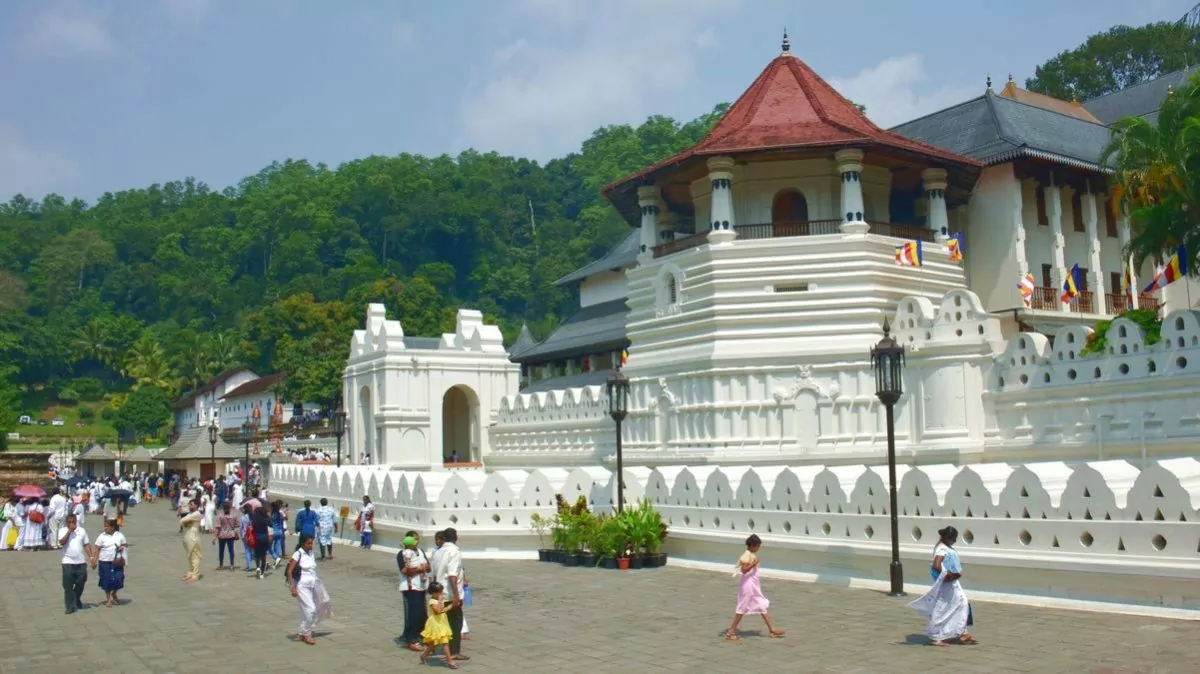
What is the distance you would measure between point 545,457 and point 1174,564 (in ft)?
72.4

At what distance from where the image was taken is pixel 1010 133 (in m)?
31.8

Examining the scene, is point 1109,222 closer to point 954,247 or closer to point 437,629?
point 954,247

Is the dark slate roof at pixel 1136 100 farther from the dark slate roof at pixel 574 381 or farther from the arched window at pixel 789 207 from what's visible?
the dark slate roof at pixel 574 381

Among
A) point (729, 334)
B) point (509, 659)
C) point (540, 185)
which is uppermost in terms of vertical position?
point (540, 185)

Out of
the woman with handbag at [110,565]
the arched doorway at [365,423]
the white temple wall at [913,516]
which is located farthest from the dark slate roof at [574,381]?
the woman with handbag at [110,565]

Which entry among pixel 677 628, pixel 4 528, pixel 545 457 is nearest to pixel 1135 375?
pixel 677 628

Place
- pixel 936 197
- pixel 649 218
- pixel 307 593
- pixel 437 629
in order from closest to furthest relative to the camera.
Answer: pixel 437 629, pixel 307 593, pixel 936 197, pixel 649 218

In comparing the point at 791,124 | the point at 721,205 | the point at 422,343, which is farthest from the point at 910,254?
the point at 422,343

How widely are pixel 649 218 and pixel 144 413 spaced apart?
67.5 metres

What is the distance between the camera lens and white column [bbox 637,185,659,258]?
2905cm

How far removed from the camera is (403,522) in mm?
22766

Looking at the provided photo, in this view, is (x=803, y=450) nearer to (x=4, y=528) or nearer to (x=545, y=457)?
(x=545, y=457)

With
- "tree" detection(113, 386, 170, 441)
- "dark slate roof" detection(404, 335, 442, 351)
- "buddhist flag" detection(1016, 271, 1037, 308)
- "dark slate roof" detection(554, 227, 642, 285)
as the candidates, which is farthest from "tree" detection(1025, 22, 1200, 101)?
"tree" detection(113, 386, 170, 441)

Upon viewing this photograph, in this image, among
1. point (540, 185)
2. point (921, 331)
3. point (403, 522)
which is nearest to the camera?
point (921, 331)
